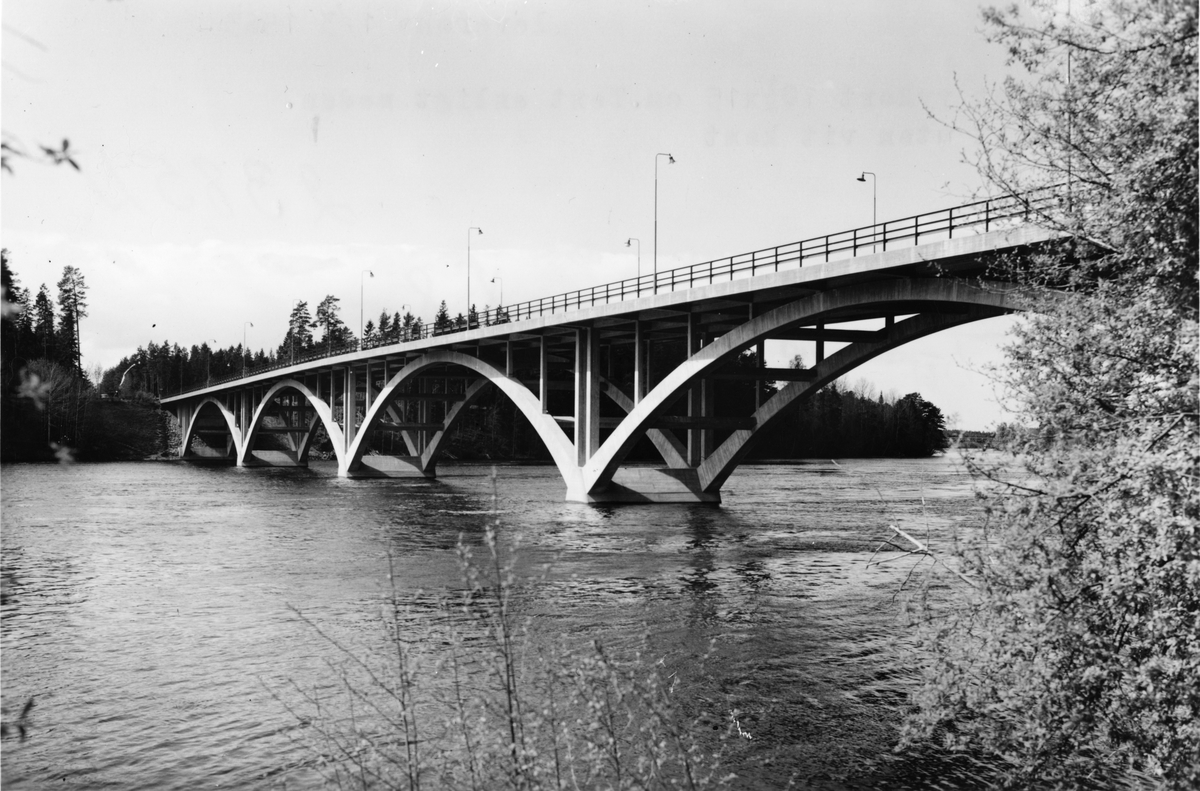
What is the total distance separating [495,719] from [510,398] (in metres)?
47.1

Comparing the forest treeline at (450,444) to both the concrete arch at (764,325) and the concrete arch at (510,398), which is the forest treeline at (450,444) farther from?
the concrete arch at (764,325)

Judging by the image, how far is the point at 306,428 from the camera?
9750 centimetres

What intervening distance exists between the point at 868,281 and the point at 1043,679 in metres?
22.0

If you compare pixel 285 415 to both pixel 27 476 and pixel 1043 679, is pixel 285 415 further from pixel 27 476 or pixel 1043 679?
pixel 1043 679

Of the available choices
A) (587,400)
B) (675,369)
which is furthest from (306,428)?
(675,369)

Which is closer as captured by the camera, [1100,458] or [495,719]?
[1100,458]

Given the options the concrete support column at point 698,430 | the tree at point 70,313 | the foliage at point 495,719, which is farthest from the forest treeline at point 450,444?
the foliage at point 495,719

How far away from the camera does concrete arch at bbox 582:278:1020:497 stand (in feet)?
83.1

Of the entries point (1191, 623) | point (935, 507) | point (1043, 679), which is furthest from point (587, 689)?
point (935, 507)

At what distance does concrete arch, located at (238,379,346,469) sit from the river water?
34.2 m

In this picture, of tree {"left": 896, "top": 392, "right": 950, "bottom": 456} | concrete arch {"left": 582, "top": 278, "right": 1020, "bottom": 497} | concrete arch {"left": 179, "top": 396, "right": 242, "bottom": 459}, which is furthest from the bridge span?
tree {"left": 896, "top": 392, "right": 950, "bottom": 456}

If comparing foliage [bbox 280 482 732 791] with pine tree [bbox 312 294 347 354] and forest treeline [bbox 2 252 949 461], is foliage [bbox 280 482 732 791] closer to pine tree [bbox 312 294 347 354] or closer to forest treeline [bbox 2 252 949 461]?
forest treeline [bbox 2 252 949 461]

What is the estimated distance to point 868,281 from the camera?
1129 inches

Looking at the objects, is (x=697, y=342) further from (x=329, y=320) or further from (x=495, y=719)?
(x=329, y=320)
